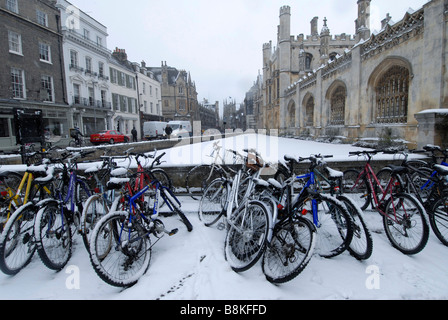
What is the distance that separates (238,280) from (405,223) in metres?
2.23

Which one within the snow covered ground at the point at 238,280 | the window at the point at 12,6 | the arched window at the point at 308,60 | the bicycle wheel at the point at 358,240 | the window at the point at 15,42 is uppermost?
the arched window at the point at 308,60

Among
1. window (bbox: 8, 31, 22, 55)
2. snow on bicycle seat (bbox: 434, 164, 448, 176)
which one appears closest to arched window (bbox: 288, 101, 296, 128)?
snow on bicycle seat (bbox: 434, 164, 448, 176)

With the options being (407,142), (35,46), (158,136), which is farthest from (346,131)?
(35,46)

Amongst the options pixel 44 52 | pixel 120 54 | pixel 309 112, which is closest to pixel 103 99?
pixel 44 52

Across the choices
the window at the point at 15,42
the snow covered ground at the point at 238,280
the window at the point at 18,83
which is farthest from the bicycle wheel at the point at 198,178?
the window at the point at 15,42

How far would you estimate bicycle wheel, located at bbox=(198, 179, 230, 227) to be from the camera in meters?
3.82

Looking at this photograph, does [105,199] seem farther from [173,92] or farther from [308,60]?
[173,92]

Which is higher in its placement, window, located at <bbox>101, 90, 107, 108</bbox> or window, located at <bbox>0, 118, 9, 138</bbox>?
window, located at <bbox>101, 90, 107, 108</bbox>

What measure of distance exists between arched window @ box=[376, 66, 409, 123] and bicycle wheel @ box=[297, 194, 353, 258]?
9.95 meters

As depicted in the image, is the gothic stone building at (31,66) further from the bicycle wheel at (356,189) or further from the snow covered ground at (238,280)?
the bicycle wheel at (356,189)

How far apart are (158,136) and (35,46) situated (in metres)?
12.9

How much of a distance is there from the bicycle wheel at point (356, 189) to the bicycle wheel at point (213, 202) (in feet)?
7.00

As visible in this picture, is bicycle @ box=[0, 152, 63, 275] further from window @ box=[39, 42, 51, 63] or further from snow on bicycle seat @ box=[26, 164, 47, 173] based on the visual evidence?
window @ box=[39, 42, 51, 63]

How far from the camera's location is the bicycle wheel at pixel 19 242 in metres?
2.44
